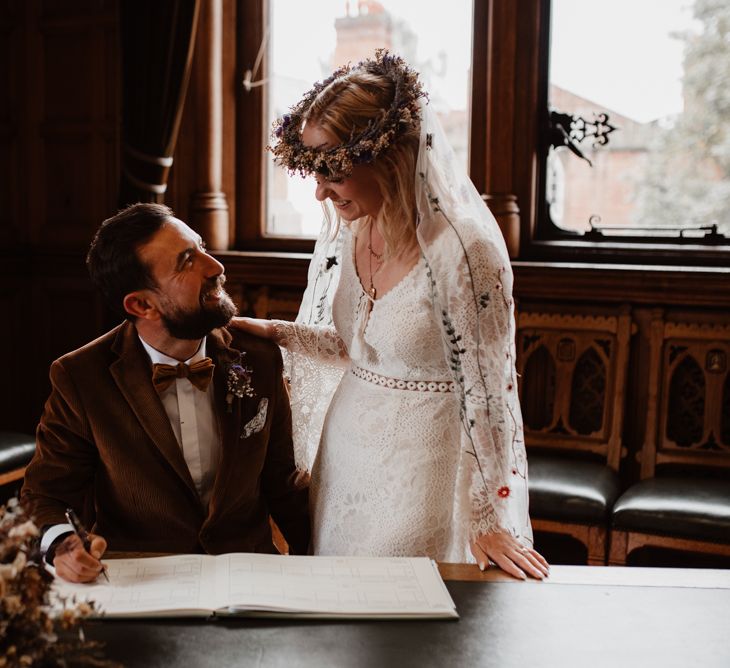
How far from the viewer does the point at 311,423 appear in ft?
8.38

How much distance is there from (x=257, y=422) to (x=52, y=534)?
0.54 metres

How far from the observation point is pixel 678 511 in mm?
2982

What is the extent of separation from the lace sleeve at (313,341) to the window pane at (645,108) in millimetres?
1912

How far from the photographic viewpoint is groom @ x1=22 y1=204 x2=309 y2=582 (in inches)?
77.7

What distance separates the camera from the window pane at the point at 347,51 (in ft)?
13.4

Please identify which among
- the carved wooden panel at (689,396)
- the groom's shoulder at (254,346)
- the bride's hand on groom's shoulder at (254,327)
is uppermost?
the bride's hand on groom's shoulder at (254,327)

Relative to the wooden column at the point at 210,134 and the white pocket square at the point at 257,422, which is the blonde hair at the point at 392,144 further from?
the wooden column at the point at 210,134

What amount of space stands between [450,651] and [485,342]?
0.74 metres

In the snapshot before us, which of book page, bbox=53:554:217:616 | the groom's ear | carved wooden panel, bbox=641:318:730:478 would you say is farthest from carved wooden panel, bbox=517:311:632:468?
book page, bbox=53:554:217:616

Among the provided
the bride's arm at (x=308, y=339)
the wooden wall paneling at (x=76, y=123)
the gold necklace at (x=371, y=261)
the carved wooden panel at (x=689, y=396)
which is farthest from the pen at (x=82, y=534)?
the wooden wall paneling at (x=76, y=123)

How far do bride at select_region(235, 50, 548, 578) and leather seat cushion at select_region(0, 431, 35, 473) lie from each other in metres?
1.65

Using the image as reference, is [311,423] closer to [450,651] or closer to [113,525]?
[113,525]

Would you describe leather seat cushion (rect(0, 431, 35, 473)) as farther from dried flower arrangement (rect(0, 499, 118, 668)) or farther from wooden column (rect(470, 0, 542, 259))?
dried flower arrangement (rect(0, 499, 118, 668))

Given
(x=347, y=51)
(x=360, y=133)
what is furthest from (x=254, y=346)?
(x=347, y=51)
